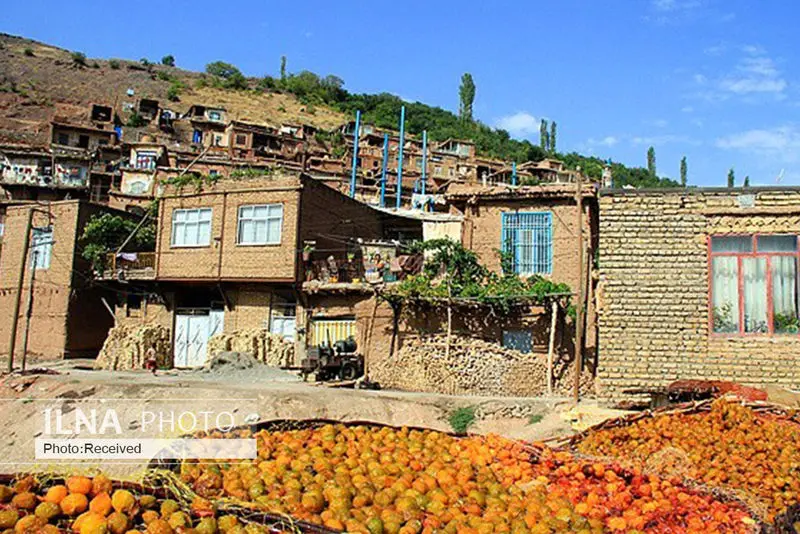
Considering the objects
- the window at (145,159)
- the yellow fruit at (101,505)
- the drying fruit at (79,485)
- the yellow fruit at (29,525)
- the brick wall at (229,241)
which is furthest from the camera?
the window at (145,159)

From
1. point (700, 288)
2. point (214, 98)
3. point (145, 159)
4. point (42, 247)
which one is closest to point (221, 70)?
point (214, 98)

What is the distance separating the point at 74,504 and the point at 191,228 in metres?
22.1

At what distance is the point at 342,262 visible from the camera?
23.1 metres

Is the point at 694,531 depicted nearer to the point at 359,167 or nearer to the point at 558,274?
the point at 558,274

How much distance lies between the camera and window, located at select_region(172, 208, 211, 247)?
2392cm

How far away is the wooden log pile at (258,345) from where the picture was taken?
71.6 feet

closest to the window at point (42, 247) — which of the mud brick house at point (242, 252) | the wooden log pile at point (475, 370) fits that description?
the mud brick house at point (242, 252)

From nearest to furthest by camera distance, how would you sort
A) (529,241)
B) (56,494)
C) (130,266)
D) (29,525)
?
(29,525) < (56,494) < (529,241) < (130,266)

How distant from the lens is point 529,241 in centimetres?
2078

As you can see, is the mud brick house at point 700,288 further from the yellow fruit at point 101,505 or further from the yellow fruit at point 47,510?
A: the yellow fruit at point 47,510

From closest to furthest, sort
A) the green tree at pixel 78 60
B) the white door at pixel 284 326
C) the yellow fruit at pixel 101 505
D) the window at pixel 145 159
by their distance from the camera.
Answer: the yellow fruit at pixel 101 505, the white door at pixel 284 326, the window at pixel 145 159, the green tree at pixel 78 60

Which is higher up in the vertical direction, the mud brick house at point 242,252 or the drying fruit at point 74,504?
the mud brick house at point 242,252

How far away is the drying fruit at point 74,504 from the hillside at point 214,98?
222 ft

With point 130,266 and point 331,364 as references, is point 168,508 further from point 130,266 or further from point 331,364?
point 130,266
